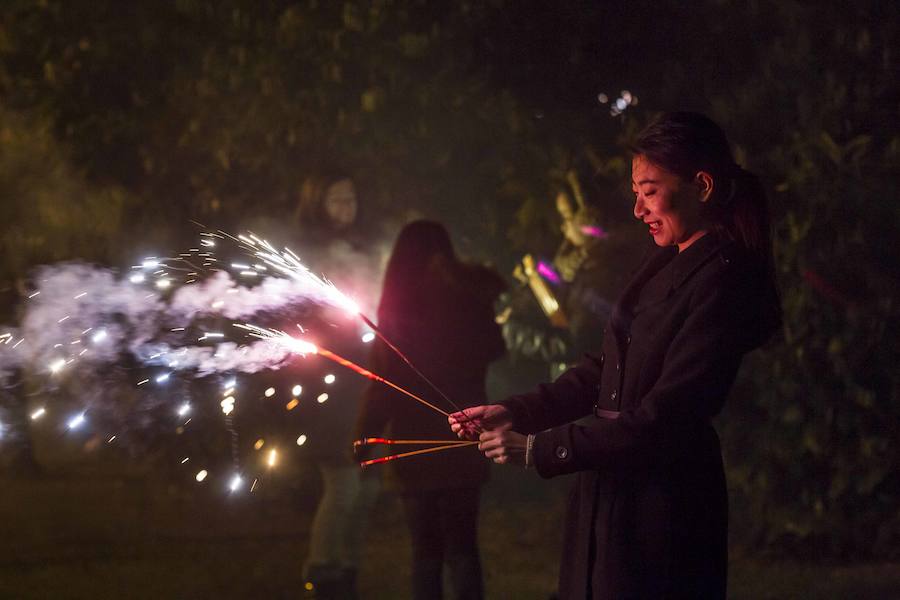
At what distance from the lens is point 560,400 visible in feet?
12.0

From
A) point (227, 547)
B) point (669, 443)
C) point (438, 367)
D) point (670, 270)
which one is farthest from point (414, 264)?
point (227, 547)

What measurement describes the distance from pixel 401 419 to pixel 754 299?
2.90 meters

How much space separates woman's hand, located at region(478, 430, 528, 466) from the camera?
3289mm

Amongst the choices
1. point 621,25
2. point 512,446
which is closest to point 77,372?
point 621,25

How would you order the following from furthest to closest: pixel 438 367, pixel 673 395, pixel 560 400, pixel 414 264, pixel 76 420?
pixel 414 264 < pixel 438 367 < pixel 76 420 < pixel 560 400 < pixel 673 395

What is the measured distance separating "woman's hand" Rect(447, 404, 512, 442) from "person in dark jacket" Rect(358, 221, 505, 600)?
202 centimetres

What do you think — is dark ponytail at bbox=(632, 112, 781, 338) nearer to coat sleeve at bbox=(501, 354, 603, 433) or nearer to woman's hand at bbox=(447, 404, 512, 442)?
coat sleeve at bbox=(501, 354, 603, 433)

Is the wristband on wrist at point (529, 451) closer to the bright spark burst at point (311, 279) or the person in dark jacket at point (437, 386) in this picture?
the bright spark burst at point (311, 279)

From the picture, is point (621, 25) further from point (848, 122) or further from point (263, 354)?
point (263, 354)

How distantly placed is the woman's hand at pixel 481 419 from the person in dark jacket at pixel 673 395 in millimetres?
173

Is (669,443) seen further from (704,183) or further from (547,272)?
(547,272)

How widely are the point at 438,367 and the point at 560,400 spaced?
2.01m

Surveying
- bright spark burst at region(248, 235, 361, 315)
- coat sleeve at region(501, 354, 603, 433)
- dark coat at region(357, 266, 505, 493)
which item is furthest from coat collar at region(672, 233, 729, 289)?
dark coat at region(357, 266, 505, 493)

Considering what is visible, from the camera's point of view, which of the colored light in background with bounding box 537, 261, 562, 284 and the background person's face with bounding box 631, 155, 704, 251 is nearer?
the background person's face with bounding box 631, 155, 704, 251
